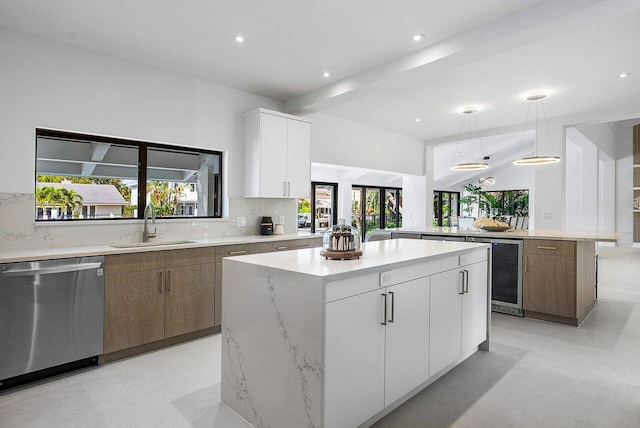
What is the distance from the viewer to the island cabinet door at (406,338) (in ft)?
6.78

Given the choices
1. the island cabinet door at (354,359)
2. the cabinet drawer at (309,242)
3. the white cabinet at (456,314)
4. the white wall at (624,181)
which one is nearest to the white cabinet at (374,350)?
the island cabinet door at (354,359)

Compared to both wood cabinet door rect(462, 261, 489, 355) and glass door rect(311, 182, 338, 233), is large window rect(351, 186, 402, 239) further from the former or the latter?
wood cabinet door rect(462, 261, 489, 355)

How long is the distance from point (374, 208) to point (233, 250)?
20.9 feet

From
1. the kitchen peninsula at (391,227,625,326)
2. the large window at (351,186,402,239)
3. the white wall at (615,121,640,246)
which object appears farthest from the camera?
the white wall at (615,121,640,246)

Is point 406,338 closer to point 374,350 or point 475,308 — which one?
point 374,350

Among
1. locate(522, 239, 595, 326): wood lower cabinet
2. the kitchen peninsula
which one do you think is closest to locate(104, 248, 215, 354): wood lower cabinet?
the kitchen peninsula

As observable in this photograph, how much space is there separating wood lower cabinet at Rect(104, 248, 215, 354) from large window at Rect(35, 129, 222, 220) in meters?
0.84

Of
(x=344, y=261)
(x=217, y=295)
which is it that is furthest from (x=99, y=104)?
(x=344, y=261)

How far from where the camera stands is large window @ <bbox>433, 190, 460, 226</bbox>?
1302cm

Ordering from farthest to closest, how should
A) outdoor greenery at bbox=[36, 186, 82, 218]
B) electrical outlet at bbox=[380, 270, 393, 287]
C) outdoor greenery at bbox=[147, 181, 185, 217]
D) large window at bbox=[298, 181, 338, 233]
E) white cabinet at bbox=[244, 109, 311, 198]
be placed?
1. large window at bbox=[298, 181, 338, 233]
2. white cabinet at bbox=[244, 109, 311, 198]
3. outdoor greenery at bbox=[147, 181, 185, 217]
4. outdoor greenery at bbox=[36, 186, 82, 218]
5. electrical outlet at bbox=[380, 270, 393, 287]

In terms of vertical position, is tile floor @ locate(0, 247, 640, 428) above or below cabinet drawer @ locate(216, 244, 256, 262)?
below

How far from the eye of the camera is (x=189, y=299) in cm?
343

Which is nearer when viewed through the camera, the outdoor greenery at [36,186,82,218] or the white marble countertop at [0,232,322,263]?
the white marble countertop at [0,232,322,263]

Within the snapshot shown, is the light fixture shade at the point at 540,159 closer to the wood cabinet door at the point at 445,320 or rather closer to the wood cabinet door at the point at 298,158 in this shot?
the wood cabinet door at the point at 298,158
